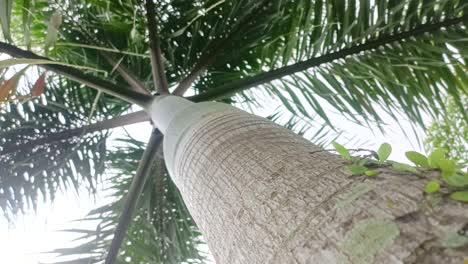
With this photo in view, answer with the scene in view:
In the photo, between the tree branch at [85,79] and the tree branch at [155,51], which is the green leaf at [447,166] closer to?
the tree branch at [85,79]

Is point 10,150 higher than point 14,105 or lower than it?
lower

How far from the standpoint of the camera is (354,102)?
104 inches

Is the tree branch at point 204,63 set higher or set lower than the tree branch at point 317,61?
higher

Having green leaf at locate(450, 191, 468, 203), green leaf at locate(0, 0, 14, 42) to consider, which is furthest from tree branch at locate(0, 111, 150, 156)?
green leaf at locate(450, 191, 468, 203)

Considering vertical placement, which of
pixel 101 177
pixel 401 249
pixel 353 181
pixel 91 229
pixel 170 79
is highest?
pixel 170 79

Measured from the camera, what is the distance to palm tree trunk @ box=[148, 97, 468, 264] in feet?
2.11

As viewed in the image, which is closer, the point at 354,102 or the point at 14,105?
the point at 354,102

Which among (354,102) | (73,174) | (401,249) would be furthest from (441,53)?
(73,174)

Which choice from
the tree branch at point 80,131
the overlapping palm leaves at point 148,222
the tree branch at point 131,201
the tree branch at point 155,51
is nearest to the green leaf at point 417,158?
the tree branch at point 155,51

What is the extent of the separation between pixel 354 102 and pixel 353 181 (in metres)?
1.85

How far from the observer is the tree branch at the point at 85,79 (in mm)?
2166

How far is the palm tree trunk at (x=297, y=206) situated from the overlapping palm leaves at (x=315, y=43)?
1.12 m

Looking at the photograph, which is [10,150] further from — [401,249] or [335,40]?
[401,249]

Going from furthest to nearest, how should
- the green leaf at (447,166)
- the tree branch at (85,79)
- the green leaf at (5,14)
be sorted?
the tree branch at (85,79) → the green leaf at (5,14) → the green leaf at (447,166)
